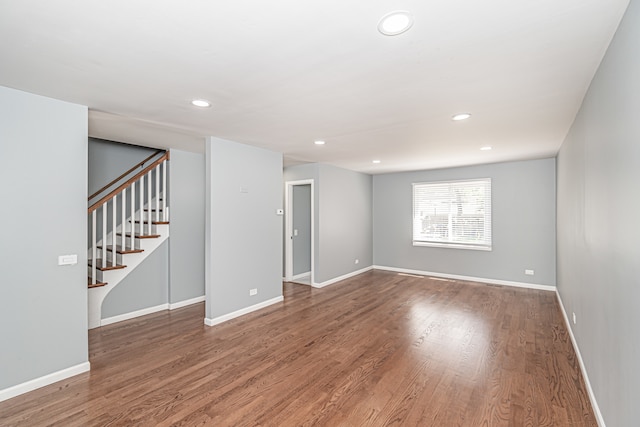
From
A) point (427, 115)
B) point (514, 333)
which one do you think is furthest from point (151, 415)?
point (514, 333)

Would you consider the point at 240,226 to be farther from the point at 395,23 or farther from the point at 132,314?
the point at 395,23

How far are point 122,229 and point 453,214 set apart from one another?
6086 millimetres

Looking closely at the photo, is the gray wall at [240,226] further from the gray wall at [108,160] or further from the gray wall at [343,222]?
the gray wall at [108,160]

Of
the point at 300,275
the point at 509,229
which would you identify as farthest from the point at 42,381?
the point at 509,229

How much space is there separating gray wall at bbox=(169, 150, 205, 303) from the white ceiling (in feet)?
4.13

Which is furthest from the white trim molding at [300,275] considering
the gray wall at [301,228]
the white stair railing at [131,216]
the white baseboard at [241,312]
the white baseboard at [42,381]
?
the white baseboard at [42,381]

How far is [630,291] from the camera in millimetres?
1455

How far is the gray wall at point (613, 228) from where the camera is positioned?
1.39 metres

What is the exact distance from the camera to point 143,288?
4.33 metres

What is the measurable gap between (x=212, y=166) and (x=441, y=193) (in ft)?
16.1

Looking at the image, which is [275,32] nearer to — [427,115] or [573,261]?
[427,115]

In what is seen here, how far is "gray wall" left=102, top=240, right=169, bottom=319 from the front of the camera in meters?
4.05

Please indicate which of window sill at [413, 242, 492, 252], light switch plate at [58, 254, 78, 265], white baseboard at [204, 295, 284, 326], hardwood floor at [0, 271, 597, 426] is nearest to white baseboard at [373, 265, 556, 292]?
window sill at [413, 242, 492, 252]

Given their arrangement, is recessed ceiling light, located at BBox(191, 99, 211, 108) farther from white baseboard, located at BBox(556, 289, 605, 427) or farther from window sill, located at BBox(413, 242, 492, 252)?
window sill, located at BBox(413, 242, 492, 252)
